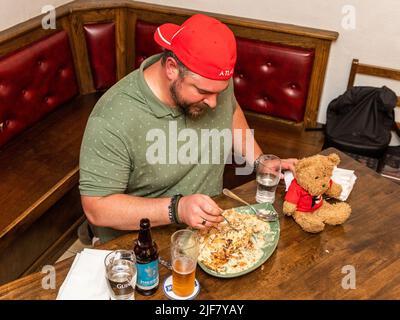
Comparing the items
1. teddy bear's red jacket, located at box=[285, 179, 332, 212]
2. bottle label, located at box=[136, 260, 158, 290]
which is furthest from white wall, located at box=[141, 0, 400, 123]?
bottle label, located at box=[136, 260, 158, 290]

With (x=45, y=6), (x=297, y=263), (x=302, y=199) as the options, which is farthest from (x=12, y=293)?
(x=45, y=6)

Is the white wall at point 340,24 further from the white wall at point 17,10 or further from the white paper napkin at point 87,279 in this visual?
the white paper napkin at point 87,279

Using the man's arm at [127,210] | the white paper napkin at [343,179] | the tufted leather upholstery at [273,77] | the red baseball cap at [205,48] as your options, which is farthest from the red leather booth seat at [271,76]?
the man's arm at [127,210]

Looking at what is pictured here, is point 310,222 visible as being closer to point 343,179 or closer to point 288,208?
point 288,208

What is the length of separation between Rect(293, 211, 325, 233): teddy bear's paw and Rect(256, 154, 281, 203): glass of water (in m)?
0.16

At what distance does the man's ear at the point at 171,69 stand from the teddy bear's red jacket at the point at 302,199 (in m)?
0.56

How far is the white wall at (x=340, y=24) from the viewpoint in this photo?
2.71 m

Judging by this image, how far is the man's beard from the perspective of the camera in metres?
1.59

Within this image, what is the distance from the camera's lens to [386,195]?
5.66 ft

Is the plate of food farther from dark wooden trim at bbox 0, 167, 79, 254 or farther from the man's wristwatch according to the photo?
dark wooden trim at bbox 0, 167, 79, 254

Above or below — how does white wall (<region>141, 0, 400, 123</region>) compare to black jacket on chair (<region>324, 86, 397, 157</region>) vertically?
above

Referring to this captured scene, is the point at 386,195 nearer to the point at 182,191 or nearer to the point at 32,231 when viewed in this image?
the point at 182,191

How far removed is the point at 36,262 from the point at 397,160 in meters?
2.32

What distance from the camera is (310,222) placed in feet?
4.94
